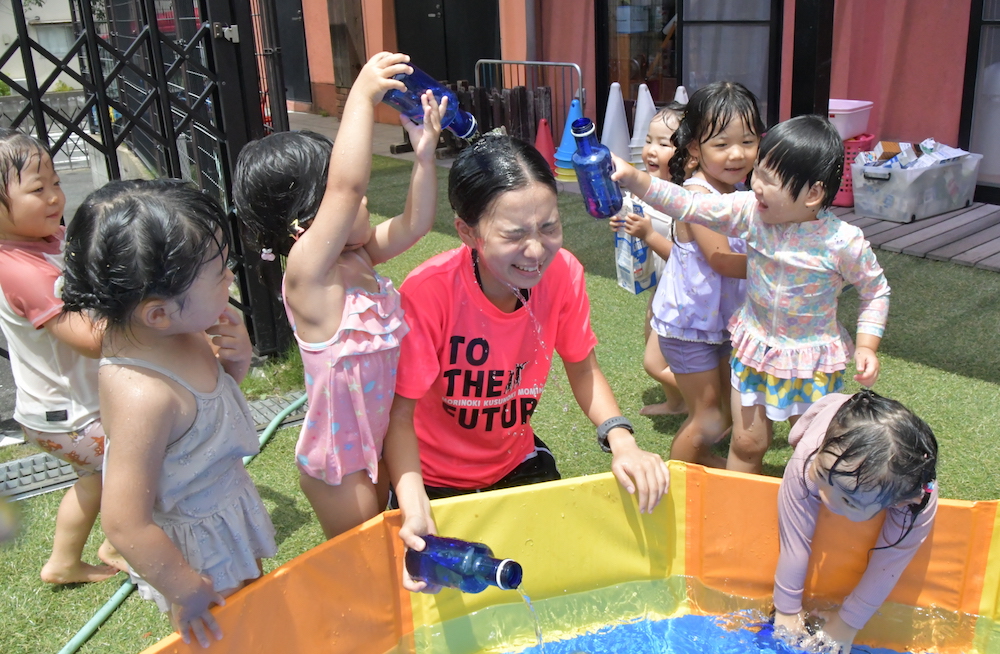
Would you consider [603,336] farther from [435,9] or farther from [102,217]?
[435,9]

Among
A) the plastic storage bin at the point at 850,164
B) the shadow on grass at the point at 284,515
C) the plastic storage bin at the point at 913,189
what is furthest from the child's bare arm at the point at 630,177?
the plastic storage bin at the point at 850,164

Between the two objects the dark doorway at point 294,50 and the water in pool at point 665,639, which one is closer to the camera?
the water in pool at point 665,639

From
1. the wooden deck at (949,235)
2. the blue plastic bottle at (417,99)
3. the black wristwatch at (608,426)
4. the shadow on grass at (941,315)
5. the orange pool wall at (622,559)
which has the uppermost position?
the blue plastic bottle at (417,99)

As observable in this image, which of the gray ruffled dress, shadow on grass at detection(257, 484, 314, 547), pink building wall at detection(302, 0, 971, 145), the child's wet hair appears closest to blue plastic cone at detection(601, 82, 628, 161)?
pink building wall at detection(302, 0, 971, 145)

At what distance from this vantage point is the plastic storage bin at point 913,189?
20.7ft

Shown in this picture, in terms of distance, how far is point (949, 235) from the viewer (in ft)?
19.6

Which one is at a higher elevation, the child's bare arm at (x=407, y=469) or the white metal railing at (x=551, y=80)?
the white metal railing at (x=551, y=80)

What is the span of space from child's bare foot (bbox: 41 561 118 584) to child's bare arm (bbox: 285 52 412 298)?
1533 millimetres

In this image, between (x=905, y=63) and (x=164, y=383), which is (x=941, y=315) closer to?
(x=905, y=63)

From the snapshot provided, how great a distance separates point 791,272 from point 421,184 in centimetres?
123

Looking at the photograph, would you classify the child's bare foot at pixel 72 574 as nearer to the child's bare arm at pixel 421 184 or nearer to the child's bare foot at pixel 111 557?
the child's bare foot at pixel 111 557

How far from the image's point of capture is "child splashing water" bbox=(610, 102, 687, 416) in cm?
322

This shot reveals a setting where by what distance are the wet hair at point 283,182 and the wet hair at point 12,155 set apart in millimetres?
875

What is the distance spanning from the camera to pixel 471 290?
2258mm
